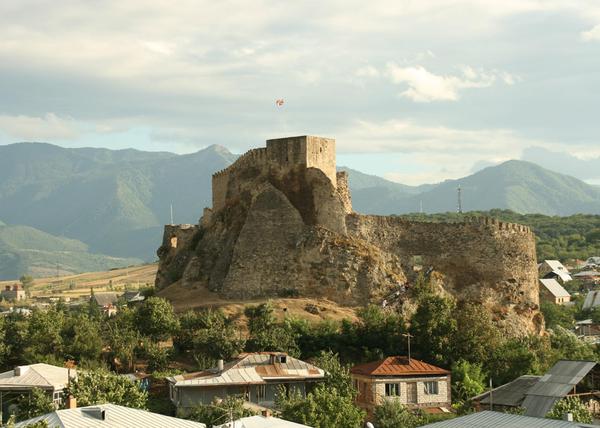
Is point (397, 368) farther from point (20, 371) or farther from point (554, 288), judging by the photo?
point (554, 288)

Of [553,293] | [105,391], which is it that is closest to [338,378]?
[105,391]

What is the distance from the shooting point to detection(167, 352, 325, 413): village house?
5072cm

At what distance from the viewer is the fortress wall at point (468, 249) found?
67.1 metres

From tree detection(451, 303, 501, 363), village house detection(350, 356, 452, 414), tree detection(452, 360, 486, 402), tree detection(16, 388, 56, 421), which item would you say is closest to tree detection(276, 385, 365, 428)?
village house detection(350, 356, 452, 414)

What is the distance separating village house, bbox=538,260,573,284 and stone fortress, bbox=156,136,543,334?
277 ft

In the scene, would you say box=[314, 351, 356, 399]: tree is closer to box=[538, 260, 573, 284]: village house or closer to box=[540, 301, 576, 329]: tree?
box=[540, 301, 576, 329]: tree

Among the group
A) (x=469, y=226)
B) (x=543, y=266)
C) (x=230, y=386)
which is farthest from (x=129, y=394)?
(x=543, y=266)

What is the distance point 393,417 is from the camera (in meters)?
44.7

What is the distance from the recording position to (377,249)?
67.1m

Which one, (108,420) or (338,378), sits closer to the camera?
(108,420)

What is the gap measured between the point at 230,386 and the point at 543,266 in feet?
372

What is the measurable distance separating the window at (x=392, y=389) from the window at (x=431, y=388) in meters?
1.77

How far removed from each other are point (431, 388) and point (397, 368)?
7.01ft

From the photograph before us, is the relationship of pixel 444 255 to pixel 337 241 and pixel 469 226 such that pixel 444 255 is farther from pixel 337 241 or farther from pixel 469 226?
pixel 337 241
